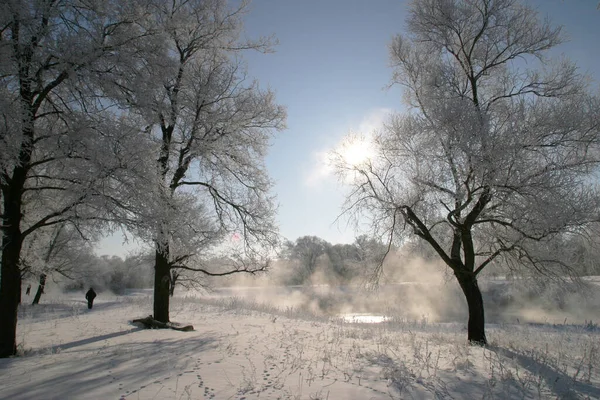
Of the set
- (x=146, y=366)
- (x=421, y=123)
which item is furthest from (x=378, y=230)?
(x=146, y=366)

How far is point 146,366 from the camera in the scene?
18.5 feet

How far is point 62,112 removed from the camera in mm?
6480

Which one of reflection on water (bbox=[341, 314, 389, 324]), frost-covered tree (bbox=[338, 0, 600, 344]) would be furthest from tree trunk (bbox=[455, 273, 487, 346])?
reflection on water (bbox=[341, 314, 389, 324])

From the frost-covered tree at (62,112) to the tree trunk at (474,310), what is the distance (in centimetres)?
899

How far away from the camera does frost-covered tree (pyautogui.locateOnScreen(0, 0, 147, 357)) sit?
580cm

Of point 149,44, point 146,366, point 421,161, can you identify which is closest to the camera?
point 146,366

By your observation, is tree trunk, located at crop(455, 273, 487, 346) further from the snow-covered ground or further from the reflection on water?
the reflection on water

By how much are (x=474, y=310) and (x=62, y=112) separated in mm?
10851

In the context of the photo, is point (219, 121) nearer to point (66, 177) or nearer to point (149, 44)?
point (149, 44)

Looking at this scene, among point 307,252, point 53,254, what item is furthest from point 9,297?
point 307,252

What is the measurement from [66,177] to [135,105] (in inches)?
75.6

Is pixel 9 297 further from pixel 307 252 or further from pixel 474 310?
pixel 307 252

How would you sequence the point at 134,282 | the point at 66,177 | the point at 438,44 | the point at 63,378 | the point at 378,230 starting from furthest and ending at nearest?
the point at 134,282
the point at 438,44
the point at 378,230
the point at 66,177
the point at 63,378

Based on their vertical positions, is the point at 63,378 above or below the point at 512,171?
below
